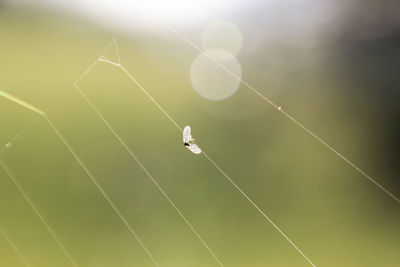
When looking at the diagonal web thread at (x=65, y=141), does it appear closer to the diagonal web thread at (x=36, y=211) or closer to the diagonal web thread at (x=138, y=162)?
the diagonal web thread at (x=36, y=211)

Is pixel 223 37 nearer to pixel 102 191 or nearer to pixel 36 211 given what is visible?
pixel 102 191

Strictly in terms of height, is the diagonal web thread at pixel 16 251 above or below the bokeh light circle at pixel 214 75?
below

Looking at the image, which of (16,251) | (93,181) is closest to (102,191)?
(93,181)

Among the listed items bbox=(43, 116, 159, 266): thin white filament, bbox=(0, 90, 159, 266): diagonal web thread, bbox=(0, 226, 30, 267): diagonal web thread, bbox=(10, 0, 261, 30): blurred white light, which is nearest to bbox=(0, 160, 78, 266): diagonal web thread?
bbox=(0, 90, 159, 266): diagonal web thread

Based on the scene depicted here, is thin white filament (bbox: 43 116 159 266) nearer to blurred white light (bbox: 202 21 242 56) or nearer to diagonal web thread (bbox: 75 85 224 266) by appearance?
diagonal web thread (bbox: 75 85 224 266)

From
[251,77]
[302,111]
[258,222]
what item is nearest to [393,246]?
[258,222]

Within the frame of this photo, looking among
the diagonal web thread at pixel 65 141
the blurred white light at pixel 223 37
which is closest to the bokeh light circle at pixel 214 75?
the blurred white light at pixel 223 37

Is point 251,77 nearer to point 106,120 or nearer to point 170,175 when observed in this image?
point 170,175
